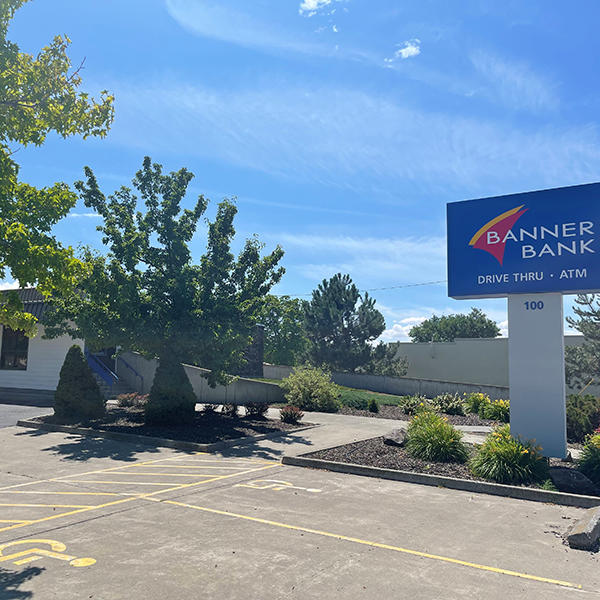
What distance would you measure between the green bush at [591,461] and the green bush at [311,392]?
13.0 meters

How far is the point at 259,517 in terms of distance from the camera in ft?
25.4

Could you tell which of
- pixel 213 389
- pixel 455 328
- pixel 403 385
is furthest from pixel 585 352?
pixel 455 328

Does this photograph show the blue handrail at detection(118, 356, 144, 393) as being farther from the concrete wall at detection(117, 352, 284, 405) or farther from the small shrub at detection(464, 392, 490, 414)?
the small shrub at detection(464, 392, 490, 414)

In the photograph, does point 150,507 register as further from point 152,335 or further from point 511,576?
point 152,335

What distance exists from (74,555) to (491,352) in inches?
1701

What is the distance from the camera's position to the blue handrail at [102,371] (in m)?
24.7

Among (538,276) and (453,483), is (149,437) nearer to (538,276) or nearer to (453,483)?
(453,483)

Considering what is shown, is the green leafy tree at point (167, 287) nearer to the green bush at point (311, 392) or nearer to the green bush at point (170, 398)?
the green bush at point (170, 398)

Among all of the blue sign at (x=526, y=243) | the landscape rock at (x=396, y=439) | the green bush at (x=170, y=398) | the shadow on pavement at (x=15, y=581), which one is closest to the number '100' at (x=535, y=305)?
the blue sign at (x=526, y=243)

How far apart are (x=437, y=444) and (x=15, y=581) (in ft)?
28.2

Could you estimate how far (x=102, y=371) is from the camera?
25.0 m

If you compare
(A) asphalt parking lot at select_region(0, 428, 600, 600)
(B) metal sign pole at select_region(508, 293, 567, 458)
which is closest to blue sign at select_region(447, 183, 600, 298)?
(B) metal sign pole at select_region(508, 293, 567, 458)

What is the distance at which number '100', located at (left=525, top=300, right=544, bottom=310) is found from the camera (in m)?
12.2

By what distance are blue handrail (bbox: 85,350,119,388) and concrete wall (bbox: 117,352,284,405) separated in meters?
1.09
